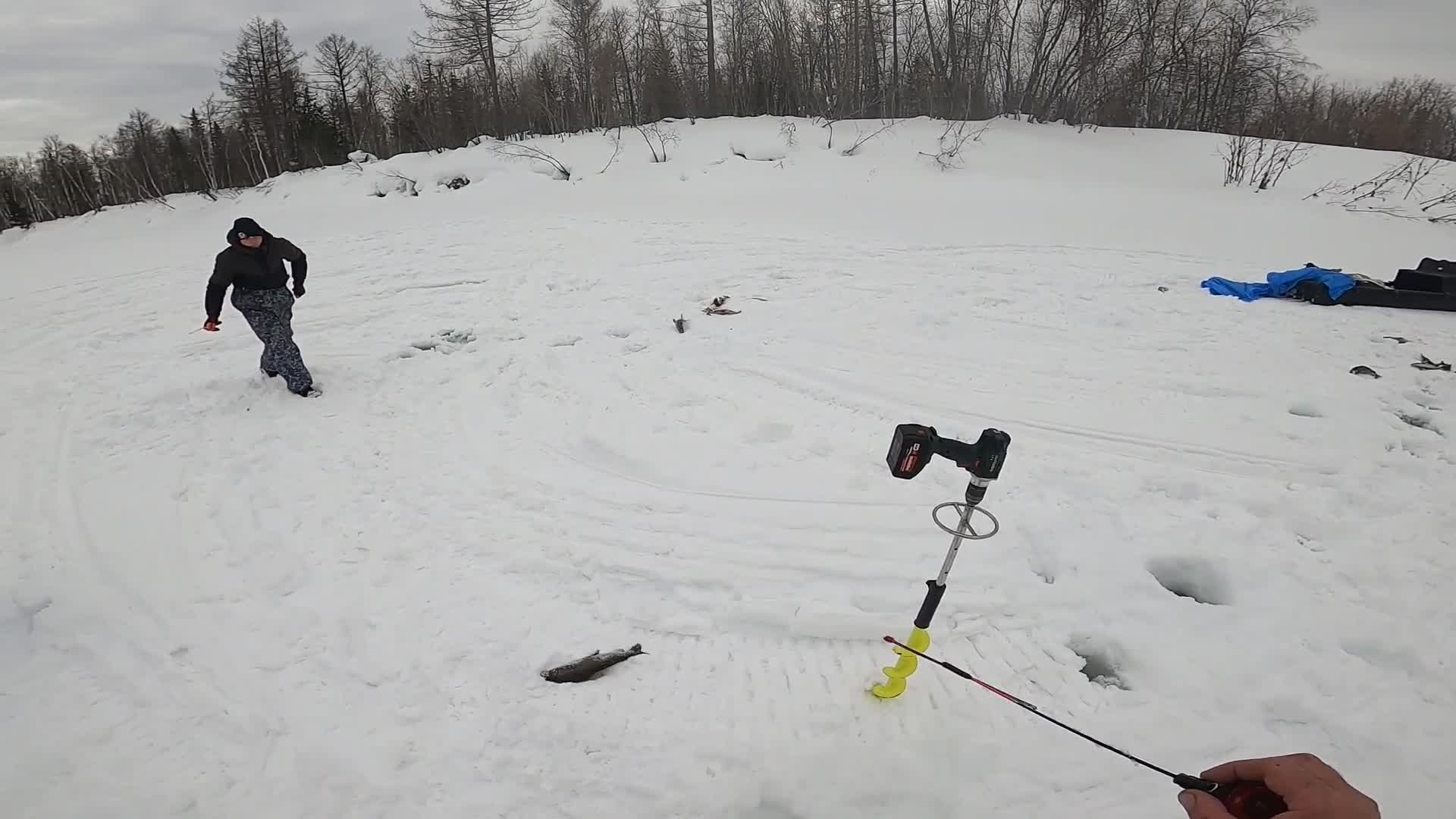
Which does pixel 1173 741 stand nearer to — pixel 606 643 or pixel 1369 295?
pixel 606 643

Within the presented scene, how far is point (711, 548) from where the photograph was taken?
427 centimetres

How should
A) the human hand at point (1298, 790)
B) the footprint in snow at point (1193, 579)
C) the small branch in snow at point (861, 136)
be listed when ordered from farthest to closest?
1. the small branch in snow at point (861, 136)
2. the footprint in snow at point (1193, 579)
3. the human hand at point (1298, 790)

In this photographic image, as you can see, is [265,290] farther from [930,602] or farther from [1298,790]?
[1298,790]

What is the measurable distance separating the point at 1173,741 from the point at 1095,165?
1717cm

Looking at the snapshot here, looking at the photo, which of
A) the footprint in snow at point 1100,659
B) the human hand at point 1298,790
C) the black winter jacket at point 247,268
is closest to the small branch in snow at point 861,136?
the black winter jacket at point 247,268

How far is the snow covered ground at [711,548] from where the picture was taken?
287cm

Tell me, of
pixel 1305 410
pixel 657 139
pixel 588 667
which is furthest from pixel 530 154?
pixel 1305 410

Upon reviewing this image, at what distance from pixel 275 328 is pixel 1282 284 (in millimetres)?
11452

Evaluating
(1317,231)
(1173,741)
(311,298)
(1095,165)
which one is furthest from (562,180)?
(1173,741)

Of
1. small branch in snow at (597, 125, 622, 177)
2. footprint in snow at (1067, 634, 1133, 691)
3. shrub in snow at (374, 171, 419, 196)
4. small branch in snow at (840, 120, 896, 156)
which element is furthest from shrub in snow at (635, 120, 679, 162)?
footprint in snow at (1067, 634, 1133, 691)

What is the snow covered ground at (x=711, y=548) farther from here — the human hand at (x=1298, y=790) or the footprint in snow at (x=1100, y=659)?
the human hand at (x=1298, y=790)


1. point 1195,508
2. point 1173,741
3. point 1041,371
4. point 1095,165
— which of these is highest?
point 1095,165

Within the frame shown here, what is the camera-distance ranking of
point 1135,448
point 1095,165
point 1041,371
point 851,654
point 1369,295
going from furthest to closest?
1. point 1095,165
2. point 1369,295
3. point 1041,371
4. point 1135,448
5. point 851,654

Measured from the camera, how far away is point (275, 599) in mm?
3869
